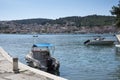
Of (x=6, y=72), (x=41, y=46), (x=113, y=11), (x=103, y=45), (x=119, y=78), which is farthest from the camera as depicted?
(x=103, y=45)

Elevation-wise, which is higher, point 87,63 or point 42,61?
point 42,61

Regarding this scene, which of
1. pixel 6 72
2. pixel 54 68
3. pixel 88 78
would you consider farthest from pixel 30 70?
pixel 54 68

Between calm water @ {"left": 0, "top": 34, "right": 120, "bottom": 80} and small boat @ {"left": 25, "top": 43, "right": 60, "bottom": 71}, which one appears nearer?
calm water @ {"left": 0, "top": 34, "right": 120, "bottom": 80}

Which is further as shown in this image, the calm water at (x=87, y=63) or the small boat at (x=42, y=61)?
the small boat at (x=42, y=61)

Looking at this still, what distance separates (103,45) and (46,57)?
53.6 meters

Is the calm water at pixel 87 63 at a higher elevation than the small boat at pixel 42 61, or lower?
lower

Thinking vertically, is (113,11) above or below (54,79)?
above

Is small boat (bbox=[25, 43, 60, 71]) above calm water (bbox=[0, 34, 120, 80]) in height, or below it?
above

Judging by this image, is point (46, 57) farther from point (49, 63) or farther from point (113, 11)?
point (113, 11)

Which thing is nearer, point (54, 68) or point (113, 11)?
point (54, 68)

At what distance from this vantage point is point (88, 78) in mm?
25672

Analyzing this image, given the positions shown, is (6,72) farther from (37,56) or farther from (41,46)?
(41,46)

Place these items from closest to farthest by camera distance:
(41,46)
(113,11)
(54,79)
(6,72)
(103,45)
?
(54,79), (6,72), (41,46), (113,11), (103,45)

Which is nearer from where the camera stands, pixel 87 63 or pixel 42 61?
pixel 42 61
